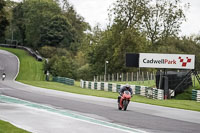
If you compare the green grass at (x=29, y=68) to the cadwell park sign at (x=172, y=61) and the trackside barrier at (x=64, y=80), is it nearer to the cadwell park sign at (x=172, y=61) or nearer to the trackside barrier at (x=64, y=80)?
the trackside barrier at (x=64, y=80)

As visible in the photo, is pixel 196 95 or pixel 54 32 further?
pixel 54 32

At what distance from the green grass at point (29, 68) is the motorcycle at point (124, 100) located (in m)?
40.5

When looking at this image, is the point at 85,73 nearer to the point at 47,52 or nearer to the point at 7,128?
the point at 47,52

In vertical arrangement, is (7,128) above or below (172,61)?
below

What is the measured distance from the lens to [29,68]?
236ft

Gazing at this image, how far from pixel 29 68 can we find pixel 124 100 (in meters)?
52.1

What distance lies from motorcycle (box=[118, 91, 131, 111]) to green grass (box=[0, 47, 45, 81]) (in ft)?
133

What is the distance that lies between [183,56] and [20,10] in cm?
8649

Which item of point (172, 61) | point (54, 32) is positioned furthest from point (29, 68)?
point (172, 61)

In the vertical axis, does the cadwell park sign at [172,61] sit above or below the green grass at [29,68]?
above

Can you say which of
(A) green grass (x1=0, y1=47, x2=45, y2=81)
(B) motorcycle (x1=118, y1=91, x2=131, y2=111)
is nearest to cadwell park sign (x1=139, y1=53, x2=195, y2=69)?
(B) motorcycle (x1=118, y1=91, x2=131, y2=111)

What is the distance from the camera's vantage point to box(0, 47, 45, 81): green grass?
63719 mm

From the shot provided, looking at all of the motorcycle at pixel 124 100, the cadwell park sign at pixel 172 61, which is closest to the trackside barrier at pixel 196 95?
the cadwell park sign at pixel 172 61

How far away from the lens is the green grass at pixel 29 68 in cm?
6372
